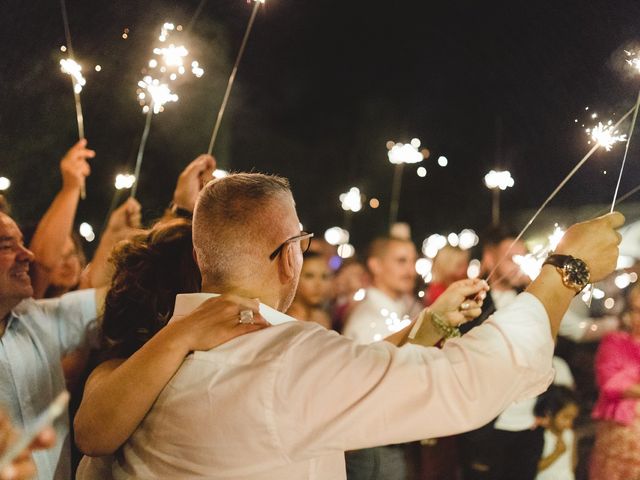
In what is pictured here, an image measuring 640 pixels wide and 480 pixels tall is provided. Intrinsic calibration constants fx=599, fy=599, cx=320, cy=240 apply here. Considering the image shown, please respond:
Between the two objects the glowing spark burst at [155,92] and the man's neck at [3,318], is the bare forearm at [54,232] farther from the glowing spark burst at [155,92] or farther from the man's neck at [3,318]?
the man's neck at [3,318]

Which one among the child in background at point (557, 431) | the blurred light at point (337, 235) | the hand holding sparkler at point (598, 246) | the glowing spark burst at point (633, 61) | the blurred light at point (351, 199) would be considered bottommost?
the blurred light at point (337, 235)

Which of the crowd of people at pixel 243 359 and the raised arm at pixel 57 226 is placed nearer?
the crowd of people at pixel 243 359

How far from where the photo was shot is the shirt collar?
1630 mm

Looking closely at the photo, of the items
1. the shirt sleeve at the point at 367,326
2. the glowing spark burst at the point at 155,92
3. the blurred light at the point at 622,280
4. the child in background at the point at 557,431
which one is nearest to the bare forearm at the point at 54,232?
the glowing spark burst at the point at 155,92

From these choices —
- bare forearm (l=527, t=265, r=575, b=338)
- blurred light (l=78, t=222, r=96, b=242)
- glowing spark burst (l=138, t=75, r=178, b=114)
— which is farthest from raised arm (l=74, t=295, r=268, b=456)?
blurred light (l=78, t=222, r=96, b=242)

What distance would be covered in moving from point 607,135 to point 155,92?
95.4 inches

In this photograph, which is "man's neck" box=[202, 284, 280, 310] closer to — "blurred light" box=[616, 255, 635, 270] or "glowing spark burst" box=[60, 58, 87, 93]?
"glowing spark burst" box=[60, 58, 87, 93]

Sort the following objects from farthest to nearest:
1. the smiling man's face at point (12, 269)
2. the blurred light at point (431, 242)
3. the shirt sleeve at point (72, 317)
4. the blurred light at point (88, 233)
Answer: the blurred light at point (431, 242) → the blurred light at point (88, 233) → the shirt sleeve at point (72, 317) → the smiling man's face at point (12, 269)

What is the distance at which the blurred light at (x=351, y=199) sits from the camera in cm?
1467

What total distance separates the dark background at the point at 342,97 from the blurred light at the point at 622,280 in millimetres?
678

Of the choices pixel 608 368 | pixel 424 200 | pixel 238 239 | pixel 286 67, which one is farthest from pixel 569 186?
pixel 424 200

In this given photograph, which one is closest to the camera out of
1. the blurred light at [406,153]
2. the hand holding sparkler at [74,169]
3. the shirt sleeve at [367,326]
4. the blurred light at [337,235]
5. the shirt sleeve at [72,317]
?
the shirt sleeve at [72,317]

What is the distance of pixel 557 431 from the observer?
12.3ft

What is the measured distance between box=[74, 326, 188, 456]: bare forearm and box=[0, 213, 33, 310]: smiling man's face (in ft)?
3.08
